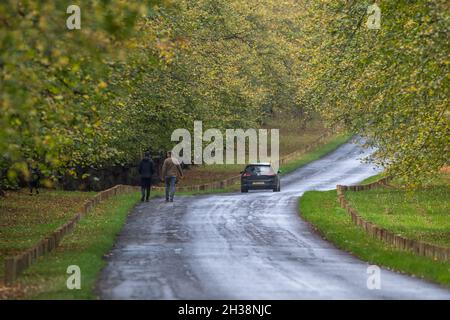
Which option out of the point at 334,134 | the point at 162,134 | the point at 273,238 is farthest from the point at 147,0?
the point at 334,134

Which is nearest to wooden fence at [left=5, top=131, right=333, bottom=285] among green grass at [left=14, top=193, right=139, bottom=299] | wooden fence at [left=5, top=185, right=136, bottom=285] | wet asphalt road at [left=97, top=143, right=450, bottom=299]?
wooden fence at [left=5, top=185, right=136, bottom=285]

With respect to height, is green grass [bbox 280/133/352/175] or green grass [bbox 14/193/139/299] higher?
green grass [bbox 280/133/352/175]

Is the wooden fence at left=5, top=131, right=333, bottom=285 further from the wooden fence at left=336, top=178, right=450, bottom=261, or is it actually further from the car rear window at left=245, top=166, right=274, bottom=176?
the wooden fence at left=336, top=178, right=450, bottom=261

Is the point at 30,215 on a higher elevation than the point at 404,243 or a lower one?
higher

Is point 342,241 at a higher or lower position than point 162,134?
lower

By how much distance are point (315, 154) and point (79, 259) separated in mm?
63777

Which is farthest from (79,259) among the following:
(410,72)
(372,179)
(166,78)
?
(372,179)

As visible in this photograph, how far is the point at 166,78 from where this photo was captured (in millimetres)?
44125

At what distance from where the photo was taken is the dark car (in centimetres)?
4953

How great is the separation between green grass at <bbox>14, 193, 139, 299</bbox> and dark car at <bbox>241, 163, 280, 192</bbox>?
17016mm

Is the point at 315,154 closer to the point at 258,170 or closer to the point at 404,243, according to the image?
the point at 258,170
